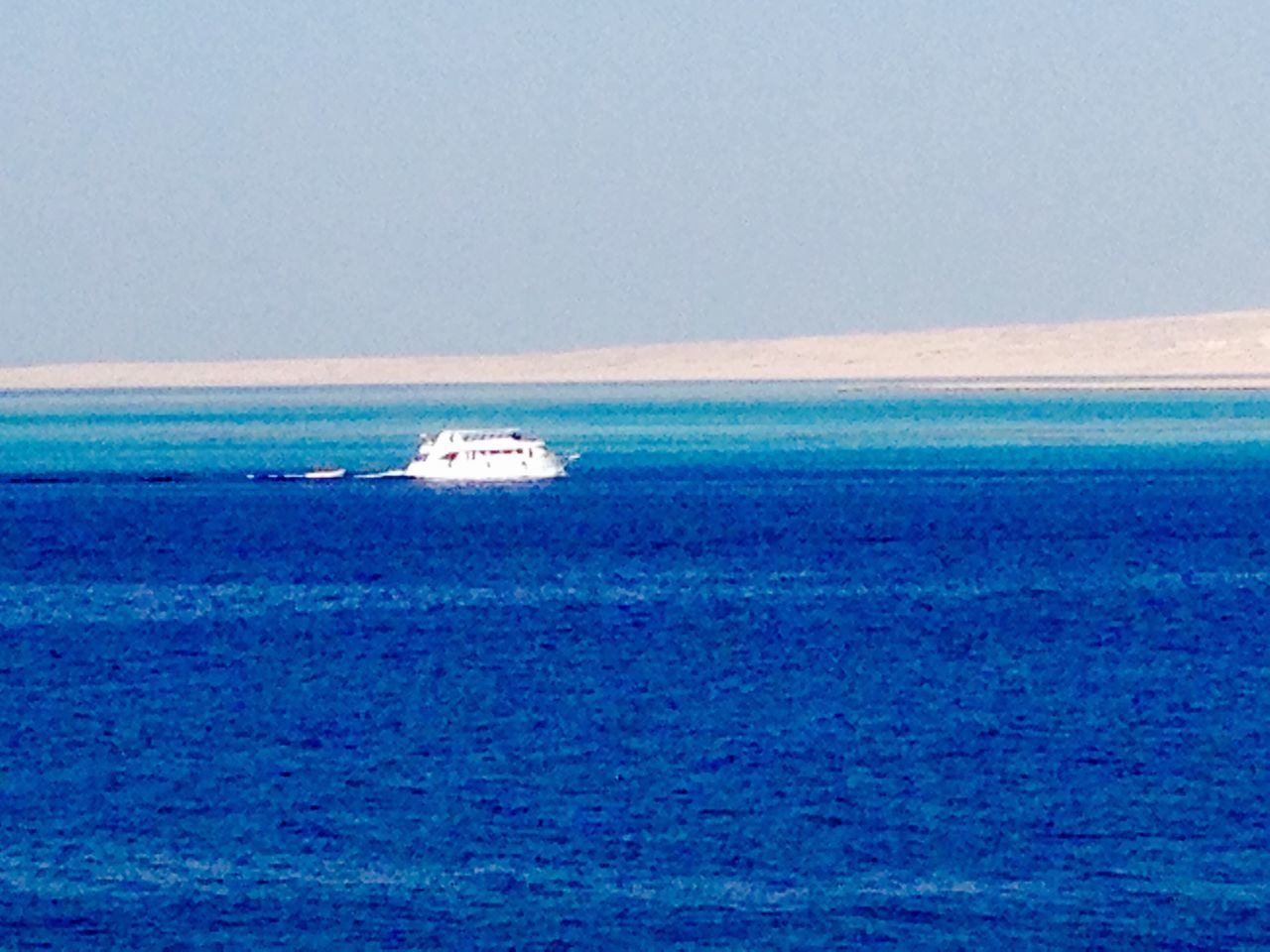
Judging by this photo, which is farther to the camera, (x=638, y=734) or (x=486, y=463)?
(x=486, y=463)

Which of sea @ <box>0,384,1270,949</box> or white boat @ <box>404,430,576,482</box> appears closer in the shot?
sea @ <box>0,384,1270,949</box>

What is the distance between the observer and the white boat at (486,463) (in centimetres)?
11312

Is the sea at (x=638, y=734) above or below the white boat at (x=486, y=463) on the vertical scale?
below

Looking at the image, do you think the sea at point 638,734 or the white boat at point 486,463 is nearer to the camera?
the sea at point 638,734

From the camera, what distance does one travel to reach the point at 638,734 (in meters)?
38.8

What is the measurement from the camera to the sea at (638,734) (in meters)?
28.1

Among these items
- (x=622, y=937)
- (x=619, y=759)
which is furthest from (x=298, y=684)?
(x=622, y=937)

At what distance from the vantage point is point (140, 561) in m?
71.6

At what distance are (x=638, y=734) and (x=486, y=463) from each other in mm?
74880

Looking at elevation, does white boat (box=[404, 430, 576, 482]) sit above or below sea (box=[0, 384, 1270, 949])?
above

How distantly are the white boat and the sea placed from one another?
26759mm

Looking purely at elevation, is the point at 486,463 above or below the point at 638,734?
above

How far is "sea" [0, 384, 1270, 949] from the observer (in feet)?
92.2

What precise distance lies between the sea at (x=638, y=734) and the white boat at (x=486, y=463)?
26.8m
